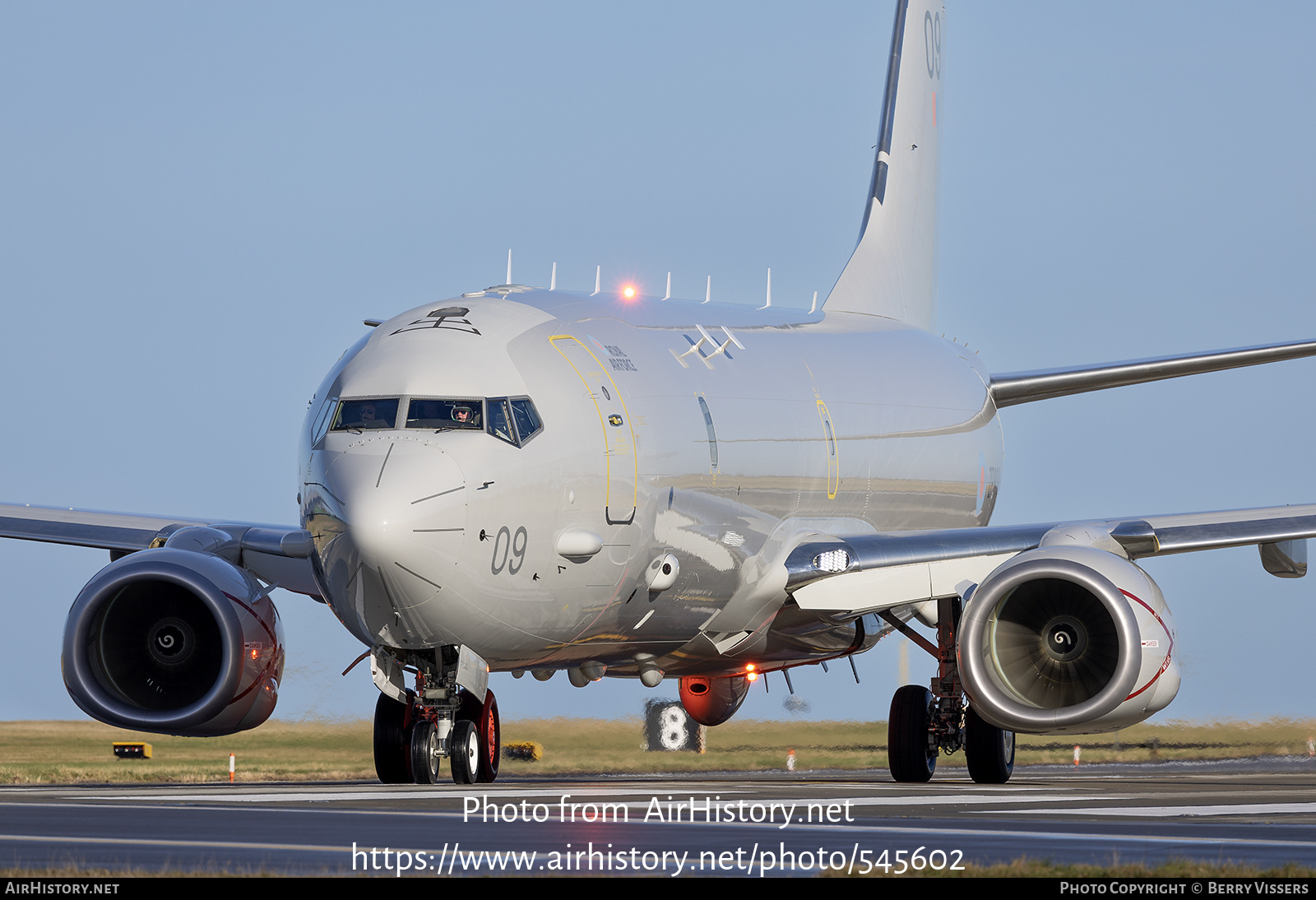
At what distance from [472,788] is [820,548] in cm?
446

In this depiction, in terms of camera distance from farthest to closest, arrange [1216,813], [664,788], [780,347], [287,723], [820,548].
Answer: [287,723], [780,347], [820,548], [664,788], [1216,813]

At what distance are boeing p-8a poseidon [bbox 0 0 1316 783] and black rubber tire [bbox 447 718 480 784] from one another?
0.03 m

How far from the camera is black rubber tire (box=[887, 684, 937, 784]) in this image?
67.2 ft

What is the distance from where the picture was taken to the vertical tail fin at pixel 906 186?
26531mm

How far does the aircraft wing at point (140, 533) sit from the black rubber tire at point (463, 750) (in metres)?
3.82

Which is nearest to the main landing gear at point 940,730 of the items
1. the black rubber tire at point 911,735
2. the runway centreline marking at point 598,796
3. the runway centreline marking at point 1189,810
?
the black rubber tire at point 911,735

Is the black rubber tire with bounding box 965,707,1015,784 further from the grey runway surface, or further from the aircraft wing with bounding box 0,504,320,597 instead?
the aircraft wing with bounding box 0,504,320,597

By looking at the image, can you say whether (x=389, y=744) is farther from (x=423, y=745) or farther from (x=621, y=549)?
(x=621, y=549)

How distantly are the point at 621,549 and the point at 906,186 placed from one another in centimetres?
1423

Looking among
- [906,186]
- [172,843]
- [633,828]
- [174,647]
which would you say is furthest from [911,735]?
[172,843]

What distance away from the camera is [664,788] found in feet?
54.1

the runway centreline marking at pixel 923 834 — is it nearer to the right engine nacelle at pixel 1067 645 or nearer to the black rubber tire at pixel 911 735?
the right engine nacelle at pixel 1067 645
